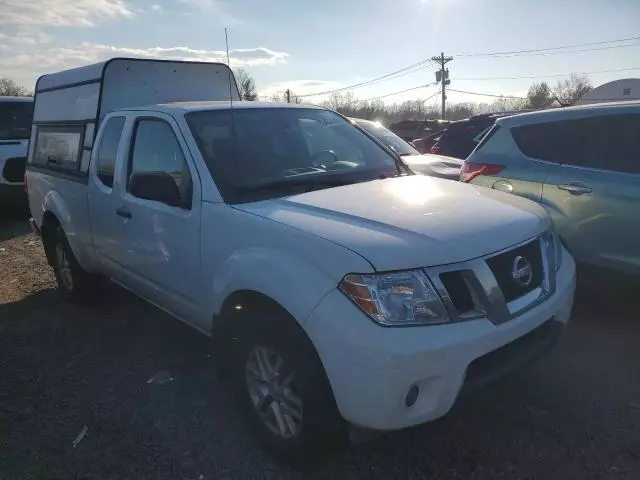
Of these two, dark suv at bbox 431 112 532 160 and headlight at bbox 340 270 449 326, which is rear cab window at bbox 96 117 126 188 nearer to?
headlight at bbox 340 270 449 326

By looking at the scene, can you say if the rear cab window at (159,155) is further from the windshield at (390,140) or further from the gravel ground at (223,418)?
the windshield at (390,140)

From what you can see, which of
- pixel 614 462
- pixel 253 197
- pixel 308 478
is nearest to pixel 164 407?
pixel 308 478

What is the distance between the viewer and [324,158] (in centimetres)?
367

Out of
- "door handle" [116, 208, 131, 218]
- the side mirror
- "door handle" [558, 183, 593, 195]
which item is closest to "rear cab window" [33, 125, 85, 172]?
"door handle" [116, 208, 131, 218]

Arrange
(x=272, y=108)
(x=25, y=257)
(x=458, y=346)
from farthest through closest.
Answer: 1. (x=25, y=257)
2. (x=272, y=108)
3. (x=458, y=346)

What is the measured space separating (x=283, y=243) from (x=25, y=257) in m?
6.26

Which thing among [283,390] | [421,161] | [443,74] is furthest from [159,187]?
[443,74]

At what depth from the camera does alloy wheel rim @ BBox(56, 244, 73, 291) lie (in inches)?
209

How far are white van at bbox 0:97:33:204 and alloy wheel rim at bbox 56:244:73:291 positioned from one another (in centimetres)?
453

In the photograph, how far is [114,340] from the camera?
4520mm

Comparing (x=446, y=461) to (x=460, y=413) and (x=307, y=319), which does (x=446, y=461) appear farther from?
(x=307, y=319)

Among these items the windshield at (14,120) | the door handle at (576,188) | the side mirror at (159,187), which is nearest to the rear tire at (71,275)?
the side mirror at (159,187)

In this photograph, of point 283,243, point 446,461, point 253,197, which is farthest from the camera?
point 253,197

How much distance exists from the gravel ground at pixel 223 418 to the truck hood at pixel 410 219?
684mm
